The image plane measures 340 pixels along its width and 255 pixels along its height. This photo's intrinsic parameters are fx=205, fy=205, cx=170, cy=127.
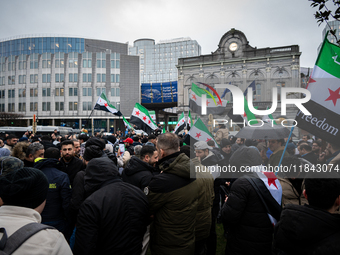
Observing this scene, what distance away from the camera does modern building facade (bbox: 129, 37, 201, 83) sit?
92.7 m

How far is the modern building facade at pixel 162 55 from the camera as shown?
304 ft

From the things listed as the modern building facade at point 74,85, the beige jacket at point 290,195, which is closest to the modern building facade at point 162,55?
the modern building facade at point 74,85

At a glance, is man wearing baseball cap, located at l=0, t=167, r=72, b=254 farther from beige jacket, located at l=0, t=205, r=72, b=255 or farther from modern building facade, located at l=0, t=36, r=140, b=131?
modern building facade, located at l=0, t=36, r=140, b=131

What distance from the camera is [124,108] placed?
44.8 metres

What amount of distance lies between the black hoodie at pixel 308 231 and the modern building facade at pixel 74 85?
44.3 meters

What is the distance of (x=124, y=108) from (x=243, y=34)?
27.1m

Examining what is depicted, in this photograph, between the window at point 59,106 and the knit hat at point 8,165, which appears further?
the window at point 59,106

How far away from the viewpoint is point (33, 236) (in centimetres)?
131

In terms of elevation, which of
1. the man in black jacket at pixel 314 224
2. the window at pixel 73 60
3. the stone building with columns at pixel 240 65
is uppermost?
the window at pixel 73 60

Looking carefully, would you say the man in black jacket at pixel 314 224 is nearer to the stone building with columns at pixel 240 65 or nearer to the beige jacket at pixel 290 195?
the beige jacket at pixel 290 195

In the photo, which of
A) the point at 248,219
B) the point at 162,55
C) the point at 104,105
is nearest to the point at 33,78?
the point at 104,105

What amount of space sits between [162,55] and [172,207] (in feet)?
333

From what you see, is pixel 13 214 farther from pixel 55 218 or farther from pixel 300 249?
pixel 300 249

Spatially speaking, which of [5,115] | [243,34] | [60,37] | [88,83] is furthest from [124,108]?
[60,37]
